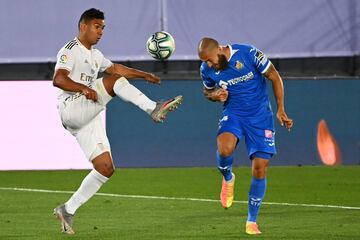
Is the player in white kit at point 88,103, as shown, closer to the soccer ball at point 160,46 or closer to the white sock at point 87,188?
the white sock at point 87,188

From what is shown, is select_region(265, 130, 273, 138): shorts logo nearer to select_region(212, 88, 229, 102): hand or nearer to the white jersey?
select_region(212, 88, 229, 102): hand

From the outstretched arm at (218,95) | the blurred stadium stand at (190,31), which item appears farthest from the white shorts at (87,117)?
the blurred stadium stand at (190,31)

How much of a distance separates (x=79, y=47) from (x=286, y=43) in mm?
12089

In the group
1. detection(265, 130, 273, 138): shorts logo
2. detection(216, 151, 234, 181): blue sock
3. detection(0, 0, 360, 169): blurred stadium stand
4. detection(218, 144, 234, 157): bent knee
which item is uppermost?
detection(265, 130, 273, 138): shorts logo

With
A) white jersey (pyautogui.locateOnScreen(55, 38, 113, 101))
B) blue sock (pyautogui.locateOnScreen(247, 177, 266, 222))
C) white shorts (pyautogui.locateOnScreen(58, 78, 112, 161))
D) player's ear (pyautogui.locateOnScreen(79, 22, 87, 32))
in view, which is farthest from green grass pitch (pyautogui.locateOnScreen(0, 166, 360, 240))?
player's ear (pyautogui.locateOnScreen(79, 22, 87, 32))

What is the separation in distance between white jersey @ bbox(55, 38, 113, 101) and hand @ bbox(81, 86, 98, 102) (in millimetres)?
439

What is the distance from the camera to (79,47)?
11.0 metres

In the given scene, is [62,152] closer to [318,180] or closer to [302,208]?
[318,180]

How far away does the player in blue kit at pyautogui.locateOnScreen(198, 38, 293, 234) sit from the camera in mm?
11273

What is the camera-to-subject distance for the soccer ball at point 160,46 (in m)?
12.7

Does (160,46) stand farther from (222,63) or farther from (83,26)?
(83,26)

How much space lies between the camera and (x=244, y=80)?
1152 cm

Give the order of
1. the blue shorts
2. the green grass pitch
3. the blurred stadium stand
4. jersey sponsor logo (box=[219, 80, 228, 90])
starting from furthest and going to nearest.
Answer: the blurred stadium stand → jersey sponsor logo (box=[219, 80, 228, 90]) → the blue shorts → the green grass pitch

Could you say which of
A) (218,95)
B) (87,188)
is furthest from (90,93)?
(218,95)
